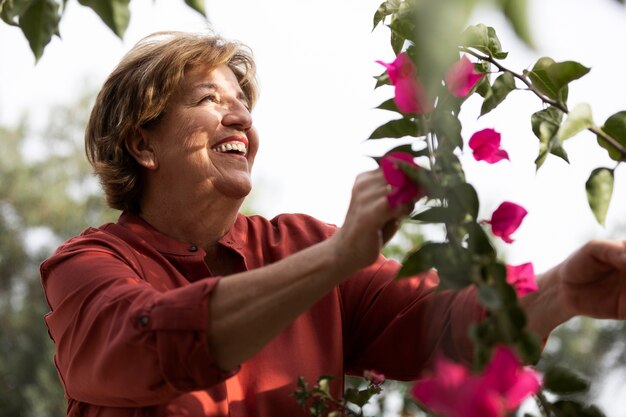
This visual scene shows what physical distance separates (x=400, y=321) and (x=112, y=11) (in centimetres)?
105

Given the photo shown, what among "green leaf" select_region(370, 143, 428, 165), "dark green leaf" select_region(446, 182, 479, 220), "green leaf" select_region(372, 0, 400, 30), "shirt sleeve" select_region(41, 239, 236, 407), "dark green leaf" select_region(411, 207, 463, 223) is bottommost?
"shirt sleeve" select_region(41, 239, 236, 407)

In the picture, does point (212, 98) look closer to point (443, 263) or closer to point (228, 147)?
point (228, 147)

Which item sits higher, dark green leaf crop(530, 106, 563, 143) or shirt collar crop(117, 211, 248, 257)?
dark green leaf crop(530, 106, 563, 143)

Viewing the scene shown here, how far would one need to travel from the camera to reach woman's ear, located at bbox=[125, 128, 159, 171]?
230 centimetres

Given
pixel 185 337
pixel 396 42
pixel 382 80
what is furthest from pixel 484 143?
pixel 185 337

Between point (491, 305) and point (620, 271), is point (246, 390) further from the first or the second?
point (491, 305)

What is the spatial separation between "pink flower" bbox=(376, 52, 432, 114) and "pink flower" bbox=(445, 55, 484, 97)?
50 millimetres

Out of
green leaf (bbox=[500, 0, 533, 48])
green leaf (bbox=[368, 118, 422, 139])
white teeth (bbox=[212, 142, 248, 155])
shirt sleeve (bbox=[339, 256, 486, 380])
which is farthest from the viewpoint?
white teeth (bbox=[212, 142, 248, 155])

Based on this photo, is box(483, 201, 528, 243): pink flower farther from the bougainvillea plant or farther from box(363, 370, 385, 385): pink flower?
box(363, 370, 385, 385): pink flower

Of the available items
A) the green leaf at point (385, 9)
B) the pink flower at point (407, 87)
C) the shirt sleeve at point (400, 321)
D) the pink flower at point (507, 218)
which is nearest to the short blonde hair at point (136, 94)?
the shirt sleeve at point (400, 321)

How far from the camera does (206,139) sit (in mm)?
2207

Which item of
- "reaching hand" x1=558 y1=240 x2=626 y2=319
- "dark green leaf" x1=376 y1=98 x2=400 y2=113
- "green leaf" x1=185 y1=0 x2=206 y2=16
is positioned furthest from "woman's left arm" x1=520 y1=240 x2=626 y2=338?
"green leaf" x1=185 y1=0 x2=206 y2=16

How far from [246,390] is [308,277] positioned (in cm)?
61

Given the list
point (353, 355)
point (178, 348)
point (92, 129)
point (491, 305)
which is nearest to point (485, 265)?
point (491, 305)
